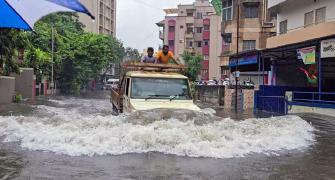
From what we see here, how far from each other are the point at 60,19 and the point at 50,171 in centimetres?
5368

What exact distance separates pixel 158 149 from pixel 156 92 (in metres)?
4.01

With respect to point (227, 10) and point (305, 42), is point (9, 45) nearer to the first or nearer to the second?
point (305, 42)

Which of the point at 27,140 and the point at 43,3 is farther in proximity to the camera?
the point at 27,140

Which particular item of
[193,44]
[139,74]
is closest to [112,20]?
[193,44]

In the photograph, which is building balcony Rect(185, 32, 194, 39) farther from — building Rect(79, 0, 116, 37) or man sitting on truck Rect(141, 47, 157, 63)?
man sitting on truck Rect(141, 47, 157, 63)

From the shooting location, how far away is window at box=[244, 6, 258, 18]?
4978cm

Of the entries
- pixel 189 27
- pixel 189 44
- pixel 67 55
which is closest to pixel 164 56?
pixel 67 55

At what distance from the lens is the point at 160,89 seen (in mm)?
13547

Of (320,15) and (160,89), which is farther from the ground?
(320,15)

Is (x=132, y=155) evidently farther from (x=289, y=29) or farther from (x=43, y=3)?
(x=289, y=29)

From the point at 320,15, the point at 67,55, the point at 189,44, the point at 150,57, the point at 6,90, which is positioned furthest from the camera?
the point at 189,44

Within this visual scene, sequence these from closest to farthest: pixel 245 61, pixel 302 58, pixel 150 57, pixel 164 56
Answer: pixel 164 56 < pixel 150 57 < pixel 302 58 < pixel 245 61

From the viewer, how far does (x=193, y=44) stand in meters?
83.9

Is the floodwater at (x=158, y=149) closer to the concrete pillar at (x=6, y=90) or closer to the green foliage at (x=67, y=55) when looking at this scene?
the concrete pillar at (x=6, y=90)
